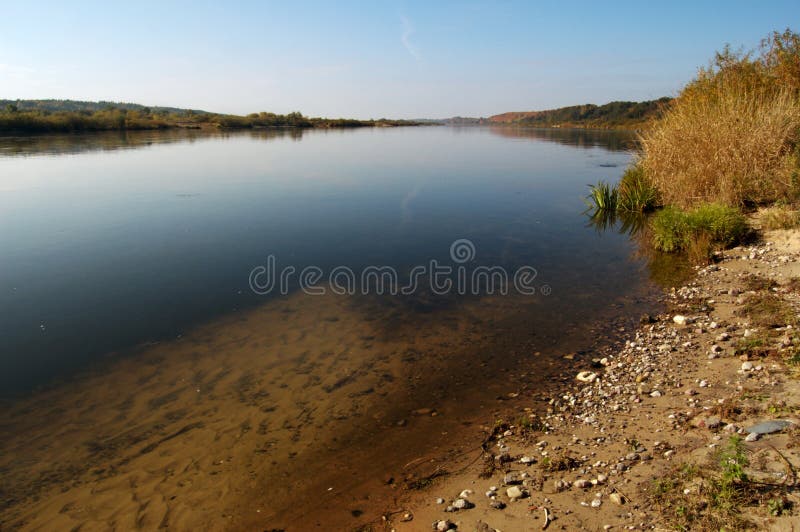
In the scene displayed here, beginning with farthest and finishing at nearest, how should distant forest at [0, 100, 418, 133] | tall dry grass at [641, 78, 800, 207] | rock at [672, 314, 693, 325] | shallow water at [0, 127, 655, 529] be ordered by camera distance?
distant forest at [0, 100, 418, 133] < tall dry grass at [641, 78, 800, 207] < rock at [672, 314, 693, 325] < shallow water at [0, 127, 655, 529]

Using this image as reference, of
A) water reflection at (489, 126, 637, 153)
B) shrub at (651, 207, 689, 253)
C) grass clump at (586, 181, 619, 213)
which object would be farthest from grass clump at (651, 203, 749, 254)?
water reflection at (489, 126, 637, 153)

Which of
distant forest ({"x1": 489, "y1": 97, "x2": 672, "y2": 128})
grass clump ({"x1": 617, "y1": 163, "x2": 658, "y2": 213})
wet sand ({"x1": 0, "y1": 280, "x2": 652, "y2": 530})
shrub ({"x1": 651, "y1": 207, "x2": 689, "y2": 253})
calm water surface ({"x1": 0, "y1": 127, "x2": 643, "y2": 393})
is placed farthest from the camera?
distant forest ({"x1": 489, "y1": 97, "x2": 672, "y2": 128})

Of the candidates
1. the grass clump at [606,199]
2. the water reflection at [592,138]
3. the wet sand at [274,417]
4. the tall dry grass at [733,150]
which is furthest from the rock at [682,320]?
the water reflection at [592,138]

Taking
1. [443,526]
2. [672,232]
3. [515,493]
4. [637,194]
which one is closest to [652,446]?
[515,493]

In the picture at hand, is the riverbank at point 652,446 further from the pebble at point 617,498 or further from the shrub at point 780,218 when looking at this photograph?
the shrub at point 780,218

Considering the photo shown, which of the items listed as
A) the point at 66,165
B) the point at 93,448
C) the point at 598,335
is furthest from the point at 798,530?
the point at 66,165

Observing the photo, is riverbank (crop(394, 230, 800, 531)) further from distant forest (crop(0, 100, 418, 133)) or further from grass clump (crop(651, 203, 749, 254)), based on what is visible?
distant forest (crop(0, 100, 418, 133))

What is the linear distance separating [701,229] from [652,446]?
9.82 metres

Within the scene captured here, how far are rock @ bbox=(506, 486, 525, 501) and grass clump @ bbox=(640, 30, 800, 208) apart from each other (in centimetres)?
1265

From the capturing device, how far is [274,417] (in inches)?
241

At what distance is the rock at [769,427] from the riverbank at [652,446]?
0.04m

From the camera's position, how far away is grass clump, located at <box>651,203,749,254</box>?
11823 mm

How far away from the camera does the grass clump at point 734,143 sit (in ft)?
43.2

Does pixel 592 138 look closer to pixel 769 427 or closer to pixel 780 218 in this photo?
pixel 780 218
